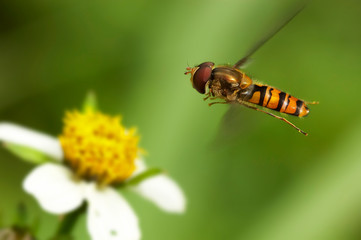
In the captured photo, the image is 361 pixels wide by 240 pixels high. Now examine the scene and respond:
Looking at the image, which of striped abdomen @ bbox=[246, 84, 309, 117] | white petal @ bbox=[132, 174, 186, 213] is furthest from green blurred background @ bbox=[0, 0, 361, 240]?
striped abdomen @ bbox=[246, 84, 309, 117]

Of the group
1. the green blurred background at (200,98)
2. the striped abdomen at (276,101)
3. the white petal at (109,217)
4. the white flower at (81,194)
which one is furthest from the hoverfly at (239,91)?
the green blurred background at (200,98)

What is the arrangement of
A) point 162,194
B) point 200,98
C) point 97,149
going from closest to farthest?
point 97,149 → point 162,194 → point 200,98

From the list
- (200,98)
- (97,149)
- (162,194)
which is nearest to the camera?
(97,149)

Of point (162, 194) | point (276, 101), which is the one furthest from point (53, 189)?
point (276, 101)

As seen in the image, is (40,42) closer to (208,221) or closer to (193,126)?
(193,126)

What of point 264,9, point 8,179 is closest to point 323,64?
point 264,9

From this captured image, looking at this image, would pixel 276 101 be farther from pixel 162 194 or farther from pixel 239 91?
→ pixel 162 194

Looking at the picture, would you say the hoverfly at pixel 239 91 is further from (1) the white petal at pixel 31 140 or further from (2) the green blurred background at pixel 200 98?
(2) the green blurred background at pixel 200 98
